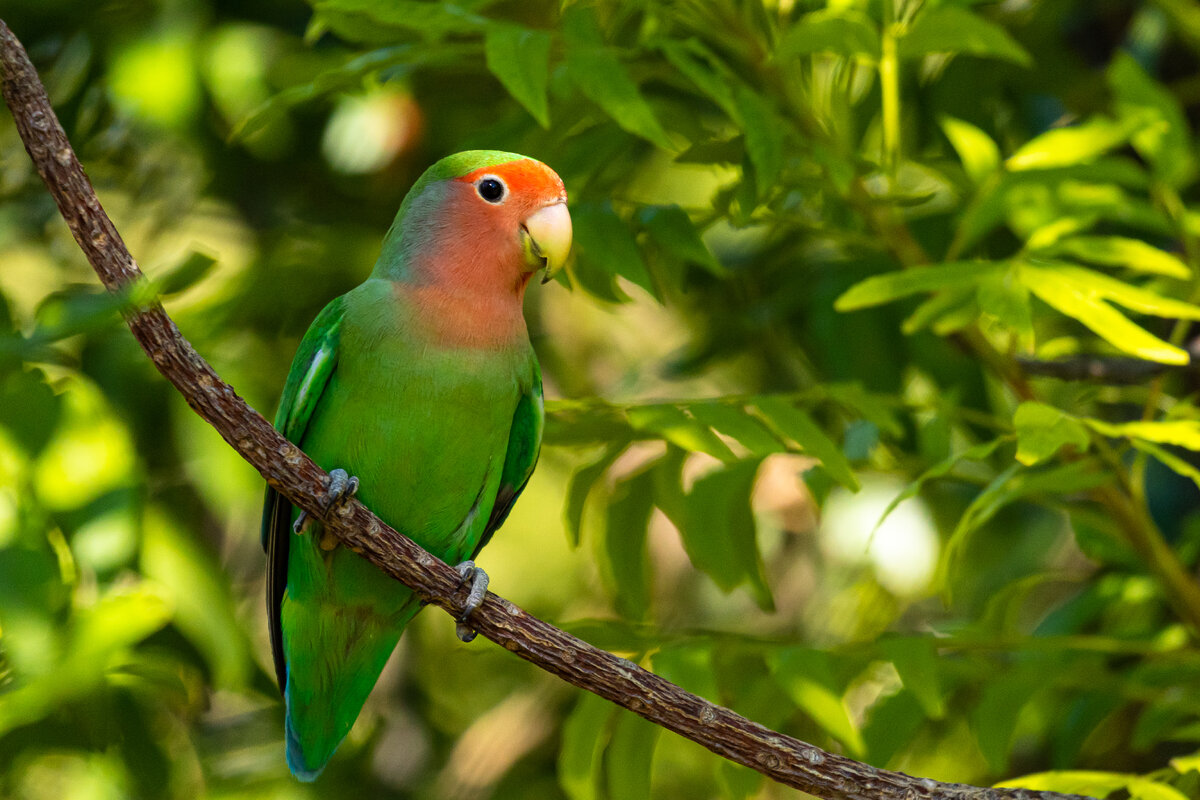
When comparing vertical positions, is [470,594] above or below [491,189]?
below

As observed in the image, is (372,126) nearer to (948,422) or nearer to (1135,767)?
(948,422)

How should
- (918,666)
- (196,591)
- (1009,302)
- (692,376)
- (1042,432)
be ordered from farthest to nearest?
(692,376)
(196,591)
(918,666)
(1009,302)
(1042,432)

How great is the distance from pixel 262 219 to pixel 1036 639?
263 centimetres

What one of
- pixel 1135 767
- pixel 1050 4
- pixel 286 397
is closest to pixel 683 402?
pixel 286 397

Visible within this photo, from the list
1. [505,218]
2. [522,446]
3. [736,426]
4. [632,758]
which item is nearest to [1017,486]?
[736,426]

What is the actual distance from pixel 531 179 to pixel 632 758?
3.69ft

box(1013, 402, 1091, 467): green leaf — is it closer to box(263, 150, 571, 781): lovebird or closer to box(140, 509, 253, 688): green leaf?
box(263, 150, 571, 781): lovebird

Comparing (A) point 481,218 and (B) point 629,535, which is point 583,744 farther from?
(A) point 481,218

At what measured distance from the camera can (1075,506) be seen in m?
2.47

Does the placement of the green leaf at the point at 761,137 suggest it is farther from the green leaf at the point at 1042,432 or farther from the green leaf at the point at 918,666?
the green leaf at the point at 918,666

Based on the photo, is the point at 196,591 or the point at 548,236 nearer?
the point at 548,236

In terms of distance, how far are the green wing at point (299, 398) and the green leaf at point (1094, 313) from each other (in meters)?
1.29

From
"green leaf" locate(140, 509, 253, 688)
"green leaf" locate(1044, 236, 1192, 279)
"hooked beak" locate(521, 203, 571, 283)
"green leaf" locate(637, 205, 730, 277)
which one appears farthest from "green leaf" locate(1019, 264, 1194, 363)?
"green leaf" locate(140, 509, 253, 688)

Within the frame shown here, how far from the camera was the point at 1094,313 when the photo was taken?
1.94m
